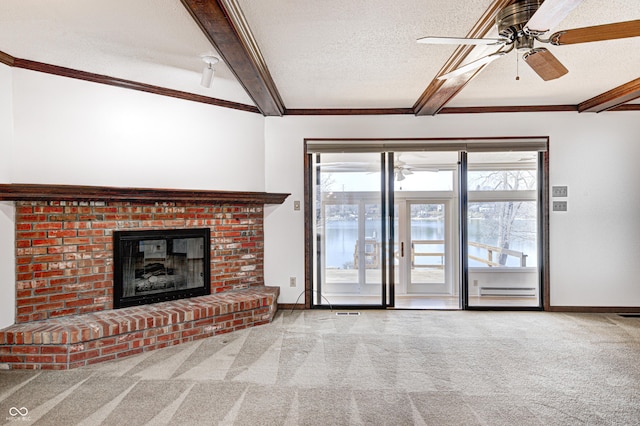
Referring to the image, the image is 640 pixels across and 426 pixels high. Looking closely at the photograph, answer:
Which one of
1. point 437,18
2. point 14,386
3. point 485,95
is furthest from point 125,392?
point 485,95

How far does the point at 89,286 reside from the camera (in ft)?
11.0

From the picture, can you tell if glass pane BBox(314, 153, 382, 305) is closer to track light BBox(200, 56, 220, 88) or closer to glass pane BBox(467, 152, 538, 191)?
glass pane BBox(467, 152, 538, 191)

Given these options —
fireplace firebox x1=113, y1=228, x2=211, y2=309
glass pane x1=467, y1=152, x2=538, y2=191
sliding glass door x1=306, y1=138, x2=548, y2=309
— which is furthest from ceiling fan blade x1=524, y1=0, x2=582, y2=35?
fireplace firebox x1=113, y1=228, x2=211, y2=309

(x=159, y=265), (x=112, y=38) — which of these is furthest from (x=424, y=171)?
(x=112, y=38)

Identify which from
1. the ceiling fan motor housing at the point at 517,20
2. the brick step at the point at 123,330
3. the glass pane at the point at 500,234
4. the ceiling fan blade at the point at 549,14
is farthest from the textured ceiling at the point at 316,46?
the brick step at the point at 123,330

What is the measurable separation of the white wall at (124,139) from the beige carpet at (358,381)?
1654mm

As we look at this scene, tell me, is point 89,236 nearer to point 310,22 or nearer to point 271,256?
→ point 271,256

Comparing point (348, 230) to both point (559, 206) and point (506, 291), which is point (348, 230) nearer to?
point (506, 291)

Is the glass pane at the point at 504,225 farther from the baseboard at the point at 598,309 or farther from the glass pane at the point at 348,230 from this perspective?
the glass pane at the point at 348,230

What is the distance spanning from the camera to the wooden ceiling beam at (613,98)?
3.66 meters

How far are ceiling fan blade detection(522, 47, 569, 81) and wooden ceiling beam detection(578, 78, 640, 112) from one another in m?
1.88

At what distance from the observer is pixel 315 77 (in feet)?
11.5

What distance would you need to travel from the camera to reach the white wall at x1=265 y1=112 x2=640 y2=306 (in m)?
4.47

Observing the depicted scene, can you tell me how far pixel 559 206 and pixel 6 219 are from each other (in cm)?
572
